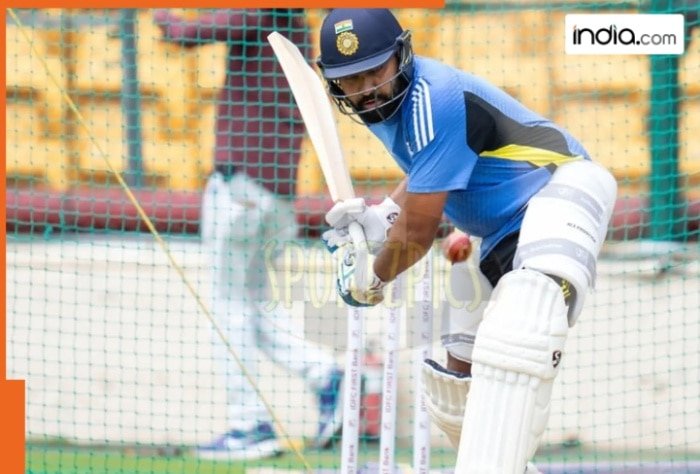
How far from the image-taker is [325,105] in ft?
11.2

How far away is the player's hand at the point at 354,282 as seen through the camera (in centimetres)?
329

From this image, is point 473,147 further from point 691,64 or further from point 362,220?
point 691,64

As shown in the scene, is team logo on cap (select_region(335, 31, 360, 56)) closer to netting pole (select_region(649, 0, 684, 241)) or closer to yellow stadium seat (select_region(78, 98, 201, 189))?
netting pole (select_region(649, 0, 684, 241))

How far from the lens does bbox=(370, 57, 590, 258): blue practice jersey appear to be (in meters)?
3.10

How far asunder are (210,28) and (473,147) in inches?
76.5

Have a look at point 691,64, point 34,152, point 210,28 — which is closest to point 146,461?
point 210,28

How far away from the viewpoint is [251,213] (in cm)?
482

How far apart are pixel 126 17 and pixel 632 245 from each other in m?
2.19

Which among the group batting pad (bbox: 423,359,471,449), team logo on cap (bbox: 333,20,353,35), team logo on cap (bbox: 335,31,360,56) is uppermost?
team logo on cap (bbox: 333,20,353,35)

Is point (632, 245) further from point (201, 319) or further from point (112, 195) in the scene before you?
point (112, 195)

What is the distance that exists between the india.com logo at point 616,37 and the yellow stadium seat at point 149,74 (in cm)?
163

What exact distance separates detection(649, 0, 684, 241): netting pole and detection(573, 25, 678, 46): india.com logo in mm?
106

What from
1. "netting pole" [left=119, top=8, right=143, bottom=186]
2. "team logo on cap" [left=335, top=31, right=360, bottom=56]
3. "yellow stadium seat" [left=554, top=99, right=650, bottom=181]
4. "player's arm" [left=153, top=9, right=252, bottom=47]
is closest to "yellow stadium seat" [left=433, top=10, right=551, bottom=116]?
"yellow stadium seat" [left=554, top=99, right=650, bottom=181]

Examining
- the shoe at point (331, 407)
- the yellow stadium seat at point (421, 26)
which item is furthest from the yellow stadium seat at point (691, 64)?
the shoe at point (331, 407)
